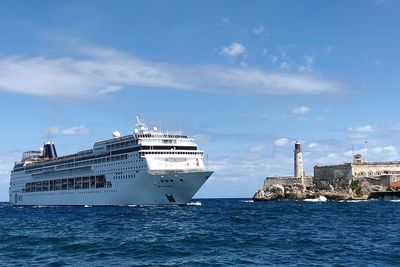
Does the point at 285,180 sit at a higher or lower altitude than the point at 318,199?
higher

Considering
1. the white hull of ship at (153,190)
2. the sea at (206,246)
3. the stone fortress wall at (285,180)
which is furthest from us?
the stone fortress wall at (285,180)

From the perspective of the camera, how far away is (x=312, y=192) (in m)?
131

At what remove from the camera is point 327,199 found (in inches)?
4978

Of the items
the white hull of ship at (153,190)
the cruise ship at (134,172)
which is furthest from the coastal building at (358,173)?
the white hull of ship at (153,190)

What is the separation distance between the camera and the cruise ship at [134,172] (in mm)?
80812

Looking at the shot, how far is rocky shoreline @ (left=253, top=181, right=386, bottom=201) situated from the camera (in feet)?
406

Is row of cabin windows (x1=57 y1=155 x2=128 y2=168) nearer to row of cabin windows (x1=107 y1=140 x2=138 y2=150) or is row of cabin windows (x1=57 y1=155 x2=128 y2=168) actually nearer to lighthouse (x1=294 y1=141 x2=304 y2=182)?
row of cabin windows (x1=107 y1=140 x2=138 y2=150)

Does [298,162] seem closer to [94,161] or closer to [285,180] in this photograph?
[285,180]

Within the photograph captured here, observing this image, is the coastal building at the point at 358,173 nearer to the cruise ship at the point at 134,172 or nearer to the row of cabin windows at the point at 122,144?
the cruise ship at the point at 134,172

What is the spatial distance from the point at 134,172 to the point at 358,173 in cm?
6872

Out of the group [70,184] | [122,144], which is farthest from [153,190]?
[70,184]

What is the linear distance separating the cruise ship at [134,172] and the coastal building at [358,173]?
185 ft

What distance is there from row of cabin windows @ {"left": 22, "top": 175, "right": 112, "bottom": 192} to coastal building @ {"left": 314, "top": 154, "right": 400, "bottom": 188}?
64934 mm

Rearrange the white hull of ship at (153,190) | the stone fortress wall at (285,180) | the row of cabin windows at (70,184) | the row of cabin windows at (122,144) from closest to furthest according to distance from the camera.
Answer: the white hull of ship at (153,190)
the row of cabin windows at (122,144)
the row of cabin windows at (70,184)
the stone fortress wall at (285,180)
